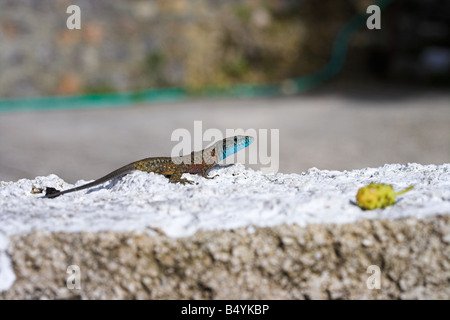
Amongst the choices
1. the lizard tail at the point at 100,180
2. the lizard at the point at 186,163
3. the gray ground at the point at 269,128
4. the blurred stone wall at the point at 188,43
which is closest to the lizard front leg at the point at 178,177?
the lizard at the point at 186,163

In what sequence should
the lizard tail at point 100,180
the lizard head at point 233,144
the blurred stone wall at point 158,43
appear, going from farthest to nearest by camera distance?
the blurred stone wall at point 158,43 → the lizard head at point 233,144 → the lizard tail at point 100,180

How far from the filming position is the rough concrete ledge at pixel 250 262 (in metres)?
1.63

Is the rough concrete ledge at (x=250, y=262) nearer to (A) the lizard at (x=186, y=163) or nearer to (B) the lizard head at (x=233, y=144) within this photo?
(A) the lizard at (x=186, y=163)

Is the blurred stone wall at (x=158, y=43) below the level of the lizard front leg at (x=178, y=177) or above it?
above

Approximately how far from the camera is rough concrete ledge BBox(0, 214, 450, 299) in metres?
1.63

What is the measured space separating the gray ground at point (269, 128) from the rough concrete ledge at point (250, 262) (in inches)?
159

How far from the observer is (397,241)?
163cm

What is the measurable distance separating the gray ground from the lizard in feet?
11.0

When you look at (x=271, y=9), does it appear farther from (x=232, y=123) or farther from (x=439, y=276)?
(x=439, y=276)

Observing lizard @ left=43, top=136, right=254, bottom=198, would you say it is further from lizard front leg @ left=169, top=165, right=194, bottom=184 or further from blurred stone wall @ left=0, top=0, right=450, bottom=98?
blurred stone wall @ left=0, top=0, right=450, bottom=98

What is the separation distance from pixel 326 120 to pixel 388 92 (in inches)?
99.8

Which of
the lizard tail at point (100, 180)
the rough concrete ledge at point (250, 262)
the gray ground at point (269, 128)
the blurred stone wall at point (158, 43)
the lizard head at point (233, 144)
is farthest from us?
the blurred stone wall at point (158, 43)

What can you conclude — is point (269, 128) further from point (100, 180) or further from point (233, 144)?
point (100, 180)

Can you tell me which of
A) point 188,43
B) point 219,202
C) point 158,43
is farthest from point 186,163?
point 188,43
